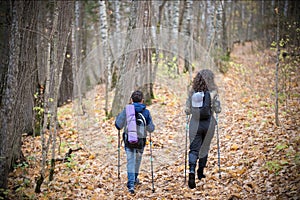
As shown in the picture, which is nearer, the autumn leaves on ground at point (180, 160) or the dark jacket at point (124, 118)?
the autumn leaves on ground at point (180, 160)

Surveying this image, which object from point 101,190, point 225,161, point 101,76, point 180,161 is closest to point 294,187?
point 225,161

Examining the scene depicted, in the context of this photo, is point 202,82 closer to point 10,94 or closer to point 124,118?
point 124,118

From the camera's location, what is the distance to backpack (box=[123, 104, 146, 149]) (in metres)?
5.54

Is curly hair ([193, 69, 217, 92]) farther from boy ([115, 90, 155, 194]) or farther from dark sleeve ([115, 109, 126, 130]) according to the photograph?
dark sleeve ([115, 109, 126, 130])

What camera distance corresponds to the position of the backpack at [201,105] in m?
5.43

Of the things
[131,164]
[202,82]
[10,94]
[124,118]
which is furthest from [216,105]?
[10,94]

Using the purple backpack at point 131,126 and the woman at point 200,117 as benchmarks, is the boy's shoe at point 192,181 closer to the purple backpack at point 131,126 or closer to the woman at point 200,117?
the woman at point 200,117

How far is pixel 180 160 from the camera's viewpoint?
7164 millimetres

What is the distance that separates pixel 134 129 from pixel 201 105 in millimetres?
1361

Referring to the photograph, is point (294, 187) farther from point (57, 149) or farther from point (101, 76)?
point (101, 76)

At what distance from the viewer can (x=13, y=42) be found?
575 centimetres

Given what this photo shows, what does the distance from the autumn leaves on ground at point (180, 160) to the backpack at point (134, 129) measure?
1.02 meters

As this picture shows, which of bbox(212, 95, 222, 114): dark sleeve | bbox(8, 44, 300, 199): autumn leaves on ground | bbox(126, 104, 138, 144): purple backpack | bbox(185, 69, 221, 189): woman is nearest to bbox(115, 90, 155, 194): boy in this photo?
bbox(126, 104, 138, 144): purple backpack

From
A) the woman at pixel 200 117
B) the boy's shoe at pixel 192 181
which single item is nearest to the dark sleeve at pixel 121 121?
the woman at pixel 200 117
